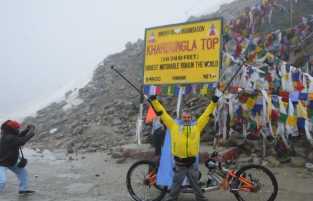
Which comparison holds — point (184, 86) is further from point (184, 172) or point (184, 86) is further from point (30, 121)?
point (30, 121)

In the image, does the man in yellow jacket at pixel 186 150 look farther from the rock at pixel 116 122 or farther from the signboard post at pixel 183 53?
the rock at pixel 116 122

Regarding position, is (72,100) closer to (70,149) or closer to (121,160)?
(70,149)

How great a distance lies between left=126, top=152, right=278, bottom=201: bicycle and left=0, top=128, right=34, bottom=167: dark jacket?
236 cm

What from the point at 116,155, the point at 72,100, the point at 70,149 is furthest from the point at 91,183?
the point at 72,100

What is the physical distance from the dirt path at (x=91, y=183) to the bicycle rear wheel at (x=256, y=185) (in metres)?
0.84

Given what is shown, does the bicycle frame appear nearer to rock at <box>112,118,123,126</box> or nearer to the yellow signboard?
the yellow signboard

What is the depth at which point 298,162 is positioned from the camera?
1102 cm

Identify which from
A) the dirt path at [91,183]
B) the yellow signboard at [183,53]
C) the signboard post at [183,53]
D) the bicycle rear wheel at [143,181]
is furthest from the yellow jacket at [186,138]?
the yellow signboard at [183,53]

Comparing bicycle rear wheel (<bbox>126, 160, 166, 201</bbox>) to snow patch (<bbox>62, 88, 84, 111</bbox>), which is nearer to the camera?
bicycle rear wheel (<bbox>126, 160, 166, 201</bbox>)

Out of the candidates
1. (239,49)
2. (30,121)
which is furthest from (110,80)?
(239,49)

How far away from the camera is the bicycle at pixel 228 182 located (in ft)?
→ 23.7

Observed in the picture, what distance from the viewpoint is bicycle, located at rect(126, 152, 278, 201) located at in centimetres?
723

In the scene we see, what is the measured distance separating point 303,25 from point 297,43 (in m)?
0.73

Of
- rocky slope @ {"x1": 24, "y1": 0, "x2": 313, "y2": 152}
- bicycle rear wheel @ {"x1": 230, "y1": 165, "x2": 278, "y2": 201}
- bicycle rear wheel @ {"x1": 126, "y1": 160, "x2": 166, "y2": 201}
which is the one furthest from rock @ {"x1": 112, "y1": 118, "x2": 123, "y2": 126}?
bicycle rear wheel @ {"x1": 230, "y1": 165, "x2": 278, "y2": 201}
